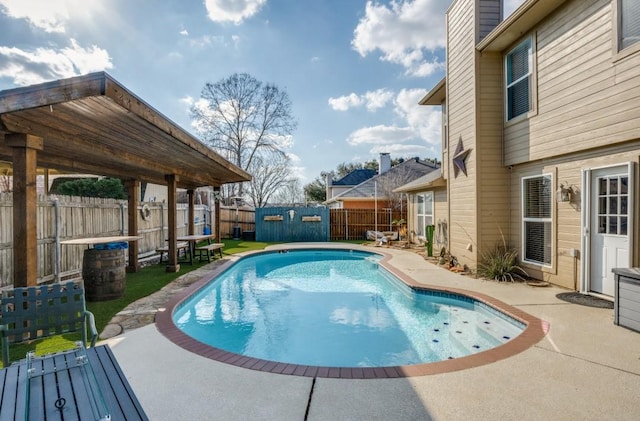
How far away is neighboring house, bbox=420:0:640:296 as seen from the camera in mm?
5219

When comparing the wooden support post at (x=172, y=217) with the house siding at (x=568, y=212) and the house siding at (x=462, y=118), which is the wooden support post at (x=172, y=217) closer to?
the house siding at (x=462, y=118)

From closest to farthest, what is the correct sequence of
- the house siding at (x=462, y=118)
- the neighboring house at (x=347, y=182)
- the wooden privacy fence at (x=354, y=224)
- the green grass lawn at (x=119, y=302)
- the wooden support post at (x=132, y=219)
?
the green grass lawn at (x=119, y=302), the house siding at (x=462, y=118), the wooden support post at (x=132, y=219), the wooden privacy fence at (x=354, y=224), the neighboring house at (x=347, y=182)

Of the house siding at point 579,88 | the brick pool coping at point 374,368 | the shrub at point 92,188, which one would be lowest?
the brick pool coping at point 374,368

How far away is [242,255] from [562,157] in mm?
9915

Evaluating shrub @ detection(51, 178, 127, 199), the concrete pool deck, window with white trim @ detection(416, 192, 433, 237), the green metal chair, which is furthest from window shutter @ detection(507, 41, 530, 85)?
shrub @ detection(51, 178, 127, 199)

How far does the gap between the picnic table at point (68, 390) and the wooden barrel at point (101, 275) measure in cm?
457

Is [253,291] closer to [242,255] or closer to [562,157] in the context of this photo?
[242,255]

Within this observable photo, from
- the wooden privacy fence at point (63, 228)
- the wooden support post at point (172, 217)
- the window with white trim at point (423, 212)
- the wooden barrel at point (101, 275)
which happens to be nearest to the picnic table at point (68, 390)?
the wooden barrel at point (101, 275)

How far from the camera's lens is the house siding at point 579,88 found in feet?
16.8

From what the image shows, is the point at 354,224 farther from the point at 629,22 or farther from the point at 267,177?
the point at 267,177

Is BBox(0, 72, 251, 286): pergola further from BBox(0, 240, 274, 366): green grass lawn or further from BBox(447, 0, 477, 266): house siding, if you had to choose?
BBox(447, 0, 477, 266): house siding

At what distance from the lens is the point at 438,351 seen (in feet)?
15.0

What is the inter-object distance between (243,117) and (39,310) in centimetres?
2561

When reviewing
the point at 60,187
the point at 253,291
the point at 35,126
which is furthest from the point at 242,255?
the point at 60,187
